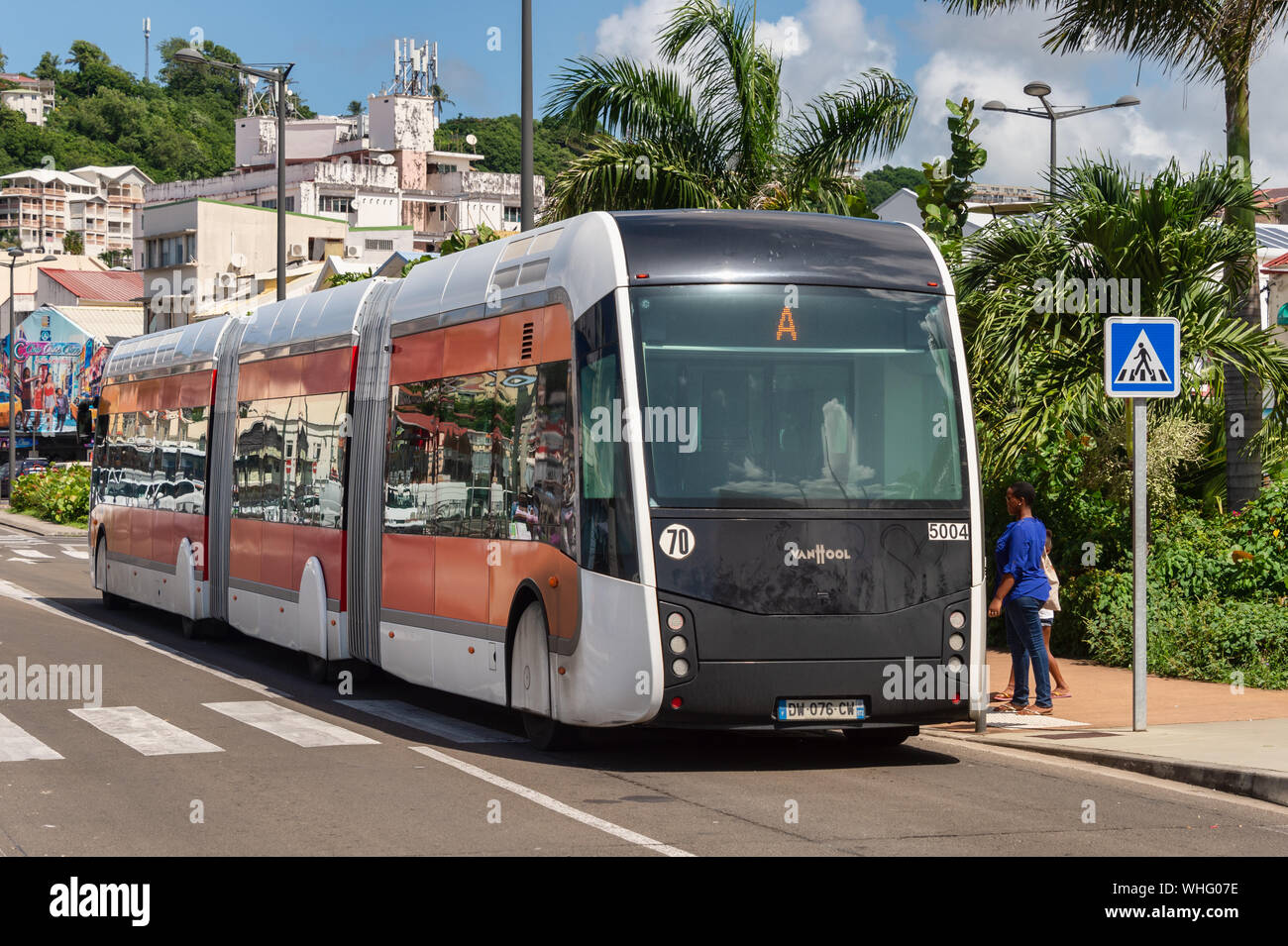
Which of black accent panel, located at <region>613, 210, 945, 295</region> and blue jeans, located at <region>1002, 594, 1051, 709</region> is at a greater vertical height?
black accent panel, located at <region>613, 210, 945, 295</region>

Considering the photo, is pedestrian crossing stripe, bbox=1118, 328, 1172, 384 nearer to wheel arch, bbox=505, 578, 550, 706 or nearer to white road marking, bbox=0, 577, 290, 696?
wheel arch, bbox=505, 578, 550, 706

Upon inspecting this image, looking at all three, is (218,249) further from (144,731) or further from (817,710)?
(817,710)

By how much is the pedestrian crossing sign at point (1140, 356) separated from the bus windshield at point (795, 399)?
1.75m

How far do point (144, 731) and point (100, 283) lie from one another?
357ft

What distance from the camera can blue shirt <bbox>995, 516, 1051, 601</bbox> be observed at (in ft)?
45.1

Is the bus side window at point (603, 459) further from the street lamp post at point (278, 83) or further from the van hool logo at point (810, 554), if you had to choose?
the street lamp post at point (278, 83)

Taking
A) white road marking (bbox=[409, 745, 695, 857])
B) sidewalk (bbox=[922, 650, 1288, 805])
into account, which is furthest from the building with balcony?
white road marking (bbox=[409, 745, 695, 857])

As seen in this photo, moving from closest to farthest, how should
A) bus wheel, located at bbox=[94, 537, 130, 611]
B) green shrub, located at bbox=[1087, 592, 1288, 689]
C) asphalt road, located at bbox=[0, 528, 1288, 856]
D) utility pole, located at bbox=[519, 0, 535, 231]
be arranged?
asphalt road, located at bbox=[0, 528, 1288, 856] < green shrub, located at bbox=[1087, 592, 1288, 689] < utility pole, located at bbox=[519, 0, 535, 231] < bus wheel, located at bbox=[94, 537, 130, 611]

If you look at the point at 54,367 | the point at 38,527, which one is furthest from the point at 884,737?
the point at 54,367

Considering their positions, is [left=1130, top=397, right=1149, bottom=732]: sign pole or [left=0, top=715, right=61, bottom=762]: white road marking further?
[left=1130, top=397, right=1149, bottom=732]: sign pole

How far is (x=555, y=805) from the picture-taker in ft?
31.8

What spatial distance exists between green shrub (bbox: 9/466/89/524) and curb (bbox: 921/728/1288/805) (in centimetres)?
4525
